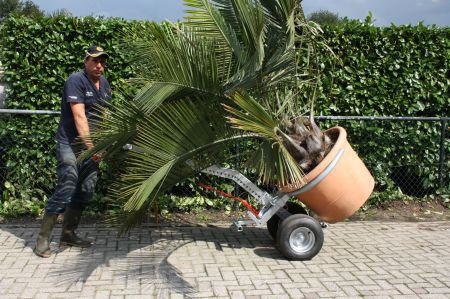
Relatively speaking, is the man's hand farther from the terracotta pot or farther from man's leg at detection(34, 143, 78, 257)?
the terracotta pot

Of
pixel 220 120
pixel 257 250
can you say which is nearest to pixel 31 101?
pixel 220 120

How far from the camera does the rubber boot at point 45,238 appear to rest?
4816mm

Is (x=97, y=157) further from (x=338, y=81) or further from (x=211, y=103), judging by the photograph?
(x=338, y=81)

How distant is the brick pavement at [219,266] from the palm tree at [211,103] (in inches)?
22.9

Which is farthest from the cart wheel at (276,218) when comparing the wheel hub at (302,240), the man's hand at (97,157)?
the man's hand at (97,157)

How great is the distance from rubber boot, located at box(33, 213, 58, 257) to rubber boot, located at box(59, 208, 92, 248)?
21 centimetres

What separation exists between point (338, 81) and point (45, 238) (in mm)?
4095

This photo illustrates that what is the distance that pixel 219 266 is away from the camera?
4652mm

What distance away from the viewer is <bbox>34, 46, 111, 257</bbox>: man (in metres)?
4.77

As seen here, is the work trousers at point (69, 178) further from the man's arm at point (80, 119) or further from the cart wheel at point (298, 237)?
the cart wheel at point (298, 237)

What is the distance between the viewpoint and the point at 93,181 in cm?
509

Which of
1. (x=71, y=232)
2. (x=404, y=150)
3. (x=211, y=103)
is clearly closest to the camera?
(x=211, y=103)

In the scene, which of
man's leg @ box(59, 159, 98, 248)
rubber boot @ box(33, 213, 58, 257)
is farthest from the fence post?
rubber boot @ box(33, 213, 58, 257)

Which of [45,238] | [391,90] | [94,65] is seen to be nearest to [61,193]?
[45,238]
